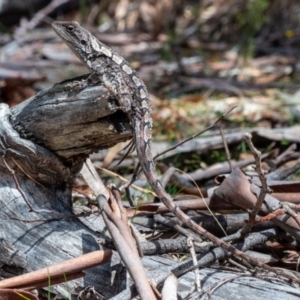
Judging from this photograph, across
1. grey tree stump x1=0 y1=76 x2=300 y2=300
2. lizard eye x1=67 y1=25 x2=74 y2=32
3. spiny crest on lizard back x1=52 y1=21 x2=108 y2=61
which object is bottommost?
grey tree stump x1=0 y1=76 x2=300 y2=300

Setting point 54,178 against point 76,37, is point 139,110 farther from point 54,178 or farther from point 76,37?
point 76,37

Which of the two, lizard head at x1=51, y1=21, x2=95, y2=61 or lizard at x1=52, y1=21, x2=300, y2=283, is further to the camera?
lizard head at x1=51, y1=21, x2=95, y2=61

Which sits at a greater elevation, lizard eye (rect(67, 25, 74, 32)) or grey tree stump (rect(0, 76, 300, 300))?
lizard eye (rect(67, 25, 74, 32))

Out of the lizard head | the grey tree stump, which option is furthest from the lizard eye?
the grey tree stump

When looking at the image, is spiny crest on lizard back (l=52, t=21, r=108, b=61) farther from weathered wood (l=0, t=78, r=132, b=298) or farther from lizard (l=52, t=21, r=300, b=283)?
weathered wood (l=0, t=78, r=132, b=298)

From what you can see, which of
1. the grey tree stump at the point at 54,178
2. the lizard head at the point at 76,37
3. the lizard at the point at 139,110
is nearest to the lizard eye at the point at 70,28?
the lizard head at the point at 76,37

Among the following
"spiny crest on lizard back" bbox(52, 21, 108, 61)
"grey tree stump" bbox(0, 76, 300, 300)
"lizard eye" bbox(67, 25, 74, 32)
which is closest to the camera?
"grey tree stump" bbox(0, 76, 300, 300)

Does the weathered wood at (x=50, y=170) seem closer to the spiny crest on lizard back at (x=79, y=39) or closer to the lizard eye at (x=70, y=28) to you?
the spiny crest on lizard back at (x=79, y=39)

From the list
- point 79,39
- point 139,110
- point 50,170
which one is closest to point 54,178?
point 50,170
